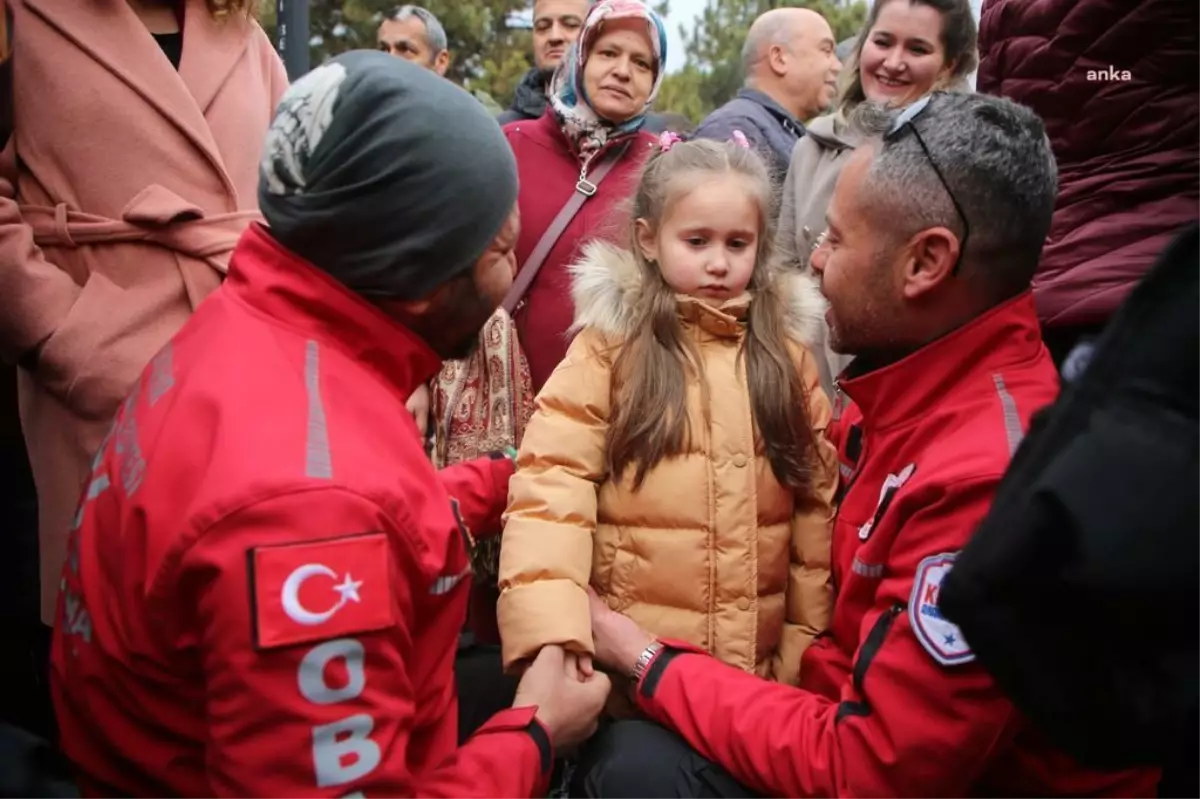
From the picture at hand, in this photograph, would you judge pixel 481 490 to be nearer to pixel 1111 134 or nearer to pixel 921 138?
pixel 921 138

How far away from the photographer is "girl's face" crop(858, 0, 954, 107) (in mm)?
3693

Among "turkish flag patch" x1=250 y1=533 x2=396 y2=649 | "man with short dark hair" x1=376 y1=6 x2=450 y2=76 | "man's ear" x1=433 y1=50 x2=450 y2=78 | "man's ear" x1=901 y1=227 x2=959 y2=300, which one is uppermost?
"man's ear" x1=901 y1=227 x2=959 y2=300

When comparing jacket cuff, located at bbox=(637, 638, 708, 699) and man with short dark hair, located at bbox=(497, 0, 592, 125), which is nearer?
jacket cuff, located at bbox=(637, 638, 708, 699)

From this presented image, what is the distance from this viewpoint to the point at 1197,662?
98 cm

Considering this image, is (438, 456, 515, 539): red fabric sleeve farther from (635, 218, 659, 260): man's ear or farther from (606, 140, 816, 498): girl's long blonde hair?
(635, 218, 659, 260): man's ear

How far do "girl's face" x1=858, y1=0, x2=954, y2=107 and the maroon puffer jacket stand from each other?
131 centimetres

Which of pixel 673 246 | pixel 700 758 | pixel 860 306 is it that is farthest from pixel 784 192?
pixel 700 758

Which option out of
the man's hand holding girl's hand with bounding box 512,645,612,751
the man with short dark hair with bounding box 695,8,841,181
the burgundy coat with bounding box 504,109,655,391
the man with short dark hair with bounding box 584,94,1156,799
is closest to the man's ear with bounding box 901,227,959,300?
the man with short dark hair with bounding box 584,94,1156,799

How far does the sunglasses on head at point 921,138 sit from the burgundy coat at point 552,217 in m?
1.21

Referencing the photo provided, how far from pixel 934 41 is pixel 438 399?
6.71ft

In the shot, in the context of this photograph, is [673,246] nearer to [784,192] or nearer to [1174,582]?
[784,192]

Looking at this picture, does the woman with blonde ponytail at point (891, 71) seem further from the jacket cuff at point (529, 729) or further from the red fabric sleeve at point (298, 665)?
the red fabric sleeve at point (298, 665)

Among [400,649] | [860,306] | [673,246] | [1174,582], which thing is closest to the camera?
[1174,582]

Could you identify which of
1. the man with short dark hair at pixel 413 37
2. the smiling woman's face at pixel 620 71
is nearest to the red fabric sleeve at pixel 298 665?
the smiling woman's face at pixel 620 71
